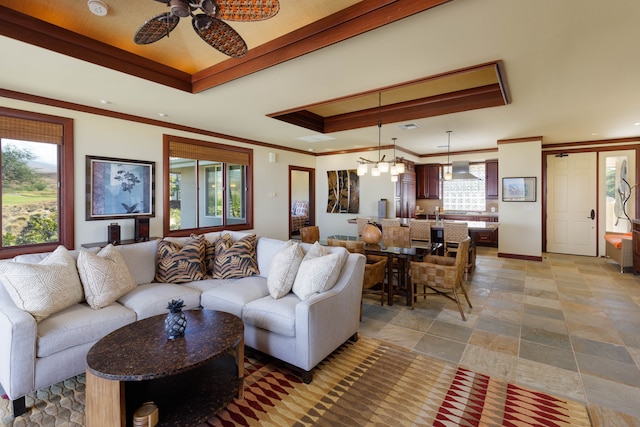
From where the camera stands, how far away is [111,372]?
1560 millimetres

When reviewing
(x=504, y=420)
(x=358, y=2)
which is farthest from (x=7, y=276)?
(x=504, y=420)

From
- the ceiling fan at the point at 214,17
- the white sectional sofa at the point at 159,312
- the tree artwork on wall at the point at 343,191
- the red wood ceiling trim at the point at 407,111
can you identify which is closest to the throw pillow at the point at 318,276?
the white sectional sofa at the point at 159,312

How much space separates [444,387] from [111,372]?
2072mm

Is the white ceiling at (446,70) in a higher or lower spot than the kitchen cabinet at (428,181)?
higher

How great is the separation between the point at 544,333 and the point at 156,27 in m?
4.12

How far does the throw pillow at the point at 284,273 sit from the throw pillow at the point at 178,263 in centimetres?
98

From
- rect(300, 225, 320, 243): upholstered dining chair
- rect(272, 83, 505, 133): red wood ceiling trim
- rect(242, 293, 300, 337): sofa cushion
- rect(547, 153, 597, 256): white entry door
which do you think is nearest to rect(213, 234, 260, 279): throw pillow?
rect(242, 293, 300, 337): sofa cushion

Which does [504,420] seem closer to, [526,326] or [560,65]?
[526,326]

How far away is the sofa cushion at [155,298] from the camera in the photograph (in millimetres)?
2575

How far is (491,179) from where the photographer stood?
7.92 metres

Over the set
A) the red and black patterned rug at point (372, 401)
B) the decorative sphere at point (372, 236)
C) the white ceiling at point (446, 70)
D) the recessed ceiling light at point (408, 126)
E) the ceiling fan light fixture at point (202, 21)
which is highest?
the recessed ceiling light at point (408, 126)

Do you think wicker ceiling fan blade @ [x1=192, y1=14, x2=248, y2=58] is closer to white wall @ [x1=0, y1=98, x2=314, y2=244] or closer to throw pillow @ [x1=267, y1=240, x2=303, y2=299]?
throw pillow @ [x1=267, y1=240, x2=303, y2=299]

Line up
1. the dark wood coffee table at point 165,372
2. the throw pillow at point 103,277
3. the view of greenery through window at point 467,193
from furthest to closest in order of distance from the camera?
the view of greenery through window at point 467,193 < the throw pillow at point 103,277 < the dark wood coffee table at point 165,372

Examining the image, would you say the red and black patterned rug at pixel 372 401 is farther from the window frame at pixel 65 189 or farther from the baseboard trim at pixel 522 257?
the baseboard trim at pixel 522 257
